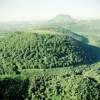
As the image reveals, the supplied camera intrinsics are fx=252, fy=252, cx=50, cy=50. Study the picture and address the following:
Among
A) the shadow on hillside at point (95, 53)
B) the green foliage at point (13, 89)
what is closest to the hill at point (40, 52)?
the shadow on hillside at point (95, 53)

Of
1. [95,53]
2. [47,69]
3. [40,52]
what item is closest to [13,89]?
[47,69]

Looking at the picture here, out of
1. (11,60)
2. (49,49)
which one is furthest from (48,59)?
(11,60)

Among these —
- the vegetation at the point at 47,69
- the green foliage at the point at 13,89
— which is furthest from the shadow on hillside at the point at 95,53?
the green foliage at the point at 13,89

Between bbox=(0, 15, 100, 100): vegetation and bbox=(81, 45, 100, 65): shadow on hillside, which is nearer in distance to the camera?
bbox=(0, 15, 100, 100): vegetation

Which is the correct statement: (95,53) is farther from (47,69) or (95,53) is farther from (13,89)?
(13,89)

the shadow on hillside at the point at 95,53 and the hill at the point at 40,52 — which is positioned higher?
the hill at the point at 40,52

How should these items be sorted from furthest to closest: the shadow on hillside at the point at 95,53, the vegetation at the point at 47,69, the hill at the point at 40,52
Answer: the shadow on hillside at the point at 95,53, the hill at the point at 40,52, the vegetation at the point at 47,69

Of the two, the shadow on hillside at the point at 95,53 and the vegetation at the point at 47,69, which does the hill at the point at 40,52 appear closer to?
the vegetation at the point at 47,69

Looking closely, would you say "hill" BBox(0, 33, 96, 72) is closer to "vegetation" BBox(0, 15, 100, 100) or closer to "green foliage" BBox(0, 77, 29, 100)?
"vegetation" BBox(0, 15, 100, 100)

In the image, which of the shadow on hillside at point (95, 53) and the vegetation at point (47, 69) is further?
the shadow on hillside at point (95, 53)

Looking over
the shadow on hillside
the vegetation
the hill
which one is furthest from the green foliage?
the shadow on hillside

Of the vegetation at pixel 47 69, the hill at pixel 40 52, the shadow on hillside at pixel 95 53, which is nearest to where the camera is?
the vegetation at pixel 47 69
